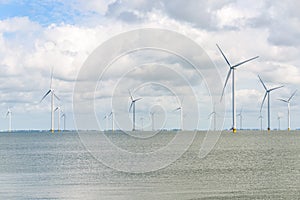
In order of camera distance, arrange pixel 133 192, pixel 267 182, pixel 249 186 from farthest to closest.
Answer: pixel 267 182, pixel 249 186, pixel 133 192

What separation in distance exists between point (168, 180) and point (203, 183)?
517 centimetres

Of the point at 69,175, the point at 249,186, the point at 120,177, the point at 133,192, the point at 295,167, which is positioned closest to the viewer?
the point at 133,192

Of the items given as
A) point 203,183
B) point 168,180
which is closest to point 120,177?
point 168,180

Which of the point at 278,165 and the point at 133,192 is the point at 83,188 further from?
the point at 278,165

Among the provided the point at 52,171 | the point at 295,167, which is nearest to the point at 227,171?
Answer: the point at 295,167

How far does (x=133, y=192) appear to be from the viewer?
51344 mm

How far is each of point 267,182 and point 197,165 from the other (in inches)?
985

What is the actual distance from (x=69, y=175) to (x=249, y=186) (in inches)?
1060

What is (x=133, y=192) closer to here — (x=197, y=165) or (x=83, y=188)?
(x=83, y=188)

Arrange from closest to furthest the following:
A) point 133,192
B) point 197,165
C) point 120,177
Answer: point 133,192 → point 120,177 → point 197,165

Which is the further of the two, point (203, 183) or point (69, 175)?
point (69, 175)

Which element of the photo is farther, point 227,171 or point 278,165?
point 278,165

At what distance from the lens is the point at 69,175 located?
71250 millimetres

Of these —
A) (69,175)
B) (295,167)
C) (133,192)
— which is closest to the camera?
(133,192)
